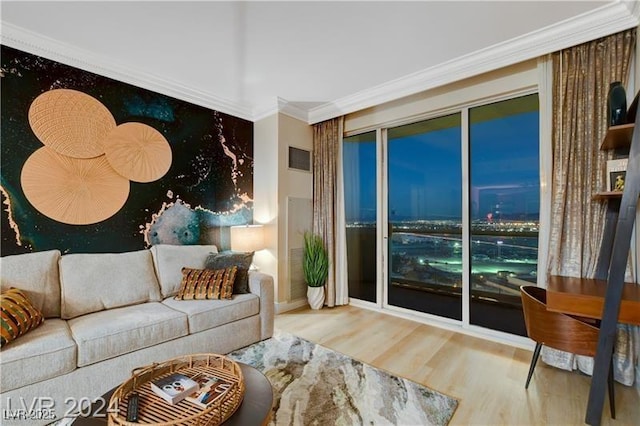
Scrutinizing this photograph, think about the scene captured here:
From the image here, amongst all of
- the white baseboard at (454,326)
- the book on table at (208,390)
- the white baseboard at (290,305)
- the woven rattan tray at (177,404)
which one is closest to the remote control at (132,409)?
the woven rattan tray at (177,404)

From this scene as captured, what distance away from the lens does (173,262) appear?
286 cm

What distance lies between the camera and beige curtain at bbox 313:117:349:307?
391cm

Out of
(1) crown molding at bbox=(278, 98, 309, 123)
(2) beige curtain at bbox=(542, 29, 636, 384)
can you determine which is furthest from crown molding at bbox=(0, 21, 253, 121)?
(2) beige curtain at bbox=(542, 29, 636, 384)

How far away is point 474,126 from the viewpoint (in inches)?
122

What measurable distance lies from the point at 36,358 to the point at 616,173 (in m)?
3.85

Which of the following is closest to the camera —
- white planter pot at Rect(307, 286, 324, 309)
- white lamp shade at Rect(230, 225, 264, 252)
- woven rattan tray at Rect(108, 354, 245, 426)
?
woven rattan tray at Rect(108, 354, 245, 426)

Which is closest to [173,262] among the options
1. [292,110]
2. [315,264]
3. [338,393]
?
[315,264]

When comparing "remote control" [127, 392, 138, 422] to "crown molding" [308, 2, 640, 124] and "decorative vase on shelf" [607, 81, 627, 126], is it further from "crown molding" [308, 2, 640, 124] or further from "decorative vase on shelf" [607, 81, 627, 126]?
"crown molding" [308, 2, 640, 124]

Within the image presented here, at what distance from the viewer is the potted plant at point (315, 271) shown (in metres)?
3.83

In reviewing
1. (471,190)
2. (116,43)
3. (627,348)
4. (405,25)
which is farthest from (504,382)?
(116,43)

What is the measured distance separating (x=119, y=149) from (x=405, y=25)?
2.81 m

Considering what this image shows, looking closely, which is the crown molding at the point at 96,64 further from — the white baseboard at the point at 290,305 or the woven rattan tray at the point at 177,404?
the woven rattan tray at the point at 177,404

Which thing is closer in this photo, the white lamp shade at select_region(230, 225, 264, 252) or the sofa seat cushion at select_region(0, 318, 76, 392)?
the sofa seat cushion at select_region(0, 318, 76, 392)

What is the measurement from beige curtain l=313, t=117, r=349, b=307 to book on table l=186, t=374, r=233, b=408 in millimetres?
2526
